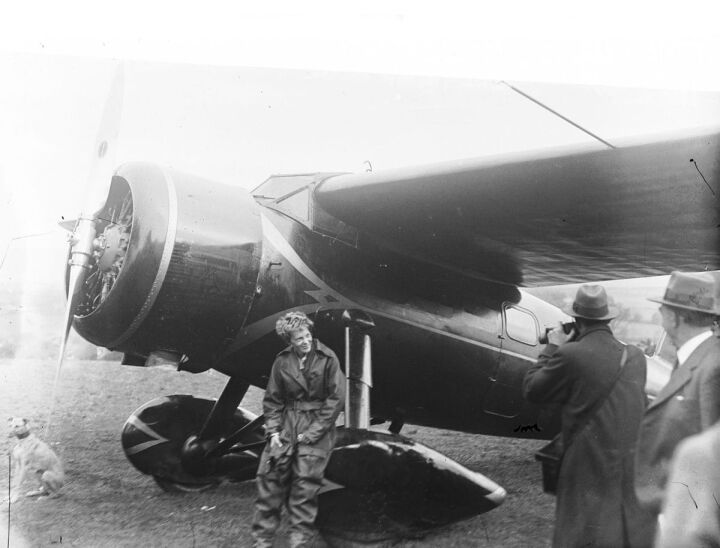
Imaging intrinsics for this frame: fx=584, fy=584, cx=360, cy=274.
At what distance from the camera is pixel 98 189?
4.09 m

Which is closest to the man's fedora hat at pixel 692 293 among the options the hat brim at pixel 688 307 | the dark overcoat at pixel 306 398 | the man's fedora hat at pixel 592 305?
the hat brim at pixel 688 307

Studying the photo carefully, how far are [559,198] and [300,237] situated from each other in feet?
6.28

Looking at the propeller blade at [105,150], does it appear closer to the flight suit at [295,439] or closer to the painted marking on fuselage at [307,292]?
the painted marking on fuselage at [307,292]

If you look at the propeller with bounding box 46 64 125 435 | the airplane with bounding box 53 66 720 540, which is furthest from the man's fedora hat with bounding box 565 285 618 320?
the propeller with bounding box 46 64 125 435

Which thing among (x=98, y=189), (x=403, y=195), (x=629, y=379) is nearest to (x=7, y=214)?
(x=98, y=189)

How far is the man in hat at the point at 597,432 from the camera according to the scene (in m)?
2.80

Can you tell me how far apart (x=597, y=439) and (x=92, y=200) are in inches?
139

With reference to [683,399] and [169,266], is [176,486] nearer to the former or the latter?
[169,266]

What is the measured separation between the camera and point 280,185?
4910 mm

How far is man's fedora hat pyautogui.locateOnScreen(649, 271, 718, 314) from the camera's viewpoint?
259 centimetres

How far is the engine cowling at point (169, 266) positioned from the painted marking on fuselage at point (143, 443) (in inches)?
61.1

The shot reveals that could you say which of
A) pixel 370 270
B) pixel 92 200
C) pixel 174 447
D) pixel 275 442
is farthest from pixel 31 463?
pixel 370 270

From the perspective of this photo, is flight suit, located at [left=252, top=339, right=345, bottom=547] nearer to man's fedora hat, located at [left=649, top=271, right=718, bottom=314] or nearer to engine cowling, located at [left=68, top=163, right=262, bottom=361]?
engine cowling, located at [left=68, top=163, right=262, bottom=361]

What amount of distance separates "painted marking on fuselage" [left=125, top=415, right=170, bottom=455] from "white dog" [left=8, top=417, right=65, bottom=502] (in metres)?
0.61
